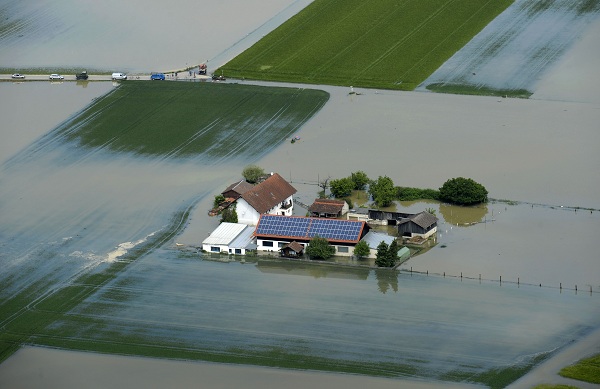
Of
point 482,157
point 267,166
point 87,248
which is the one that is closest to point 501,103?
point 482,157

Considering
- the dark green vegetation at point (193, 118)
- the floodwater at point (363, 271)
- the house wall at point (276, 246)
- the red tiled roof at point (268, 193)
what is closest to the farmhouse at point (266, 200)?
the red tiled roof at point (268, 193)

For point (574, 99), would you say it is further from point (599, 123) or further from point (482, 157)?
point (482, 157)

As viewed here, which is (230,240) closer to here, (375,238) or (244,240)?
(244,240)

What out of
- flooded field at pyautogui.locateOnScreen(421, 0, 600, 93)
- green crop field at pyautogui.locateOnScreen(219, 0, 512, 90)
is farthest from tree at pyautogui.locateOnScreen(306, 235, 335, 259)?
flooded field at pyautogui.locateOnScreen(421, 0, 600, 93)

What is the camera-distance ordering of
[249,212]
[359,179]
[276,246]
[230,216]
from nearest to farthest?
[276,246]
[249,212]
[230,216]
[359,179]

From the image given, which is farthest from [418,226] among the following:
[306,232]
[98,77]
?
[98,77]

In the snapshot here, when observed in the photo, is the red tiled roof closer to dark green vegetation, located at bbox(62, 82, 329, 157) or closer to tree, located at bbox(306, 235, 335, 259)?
tree, located at bbox(306, 235, 335, 259)

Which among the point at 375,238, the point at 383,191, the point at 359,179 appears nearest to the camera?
the point at 375,238
